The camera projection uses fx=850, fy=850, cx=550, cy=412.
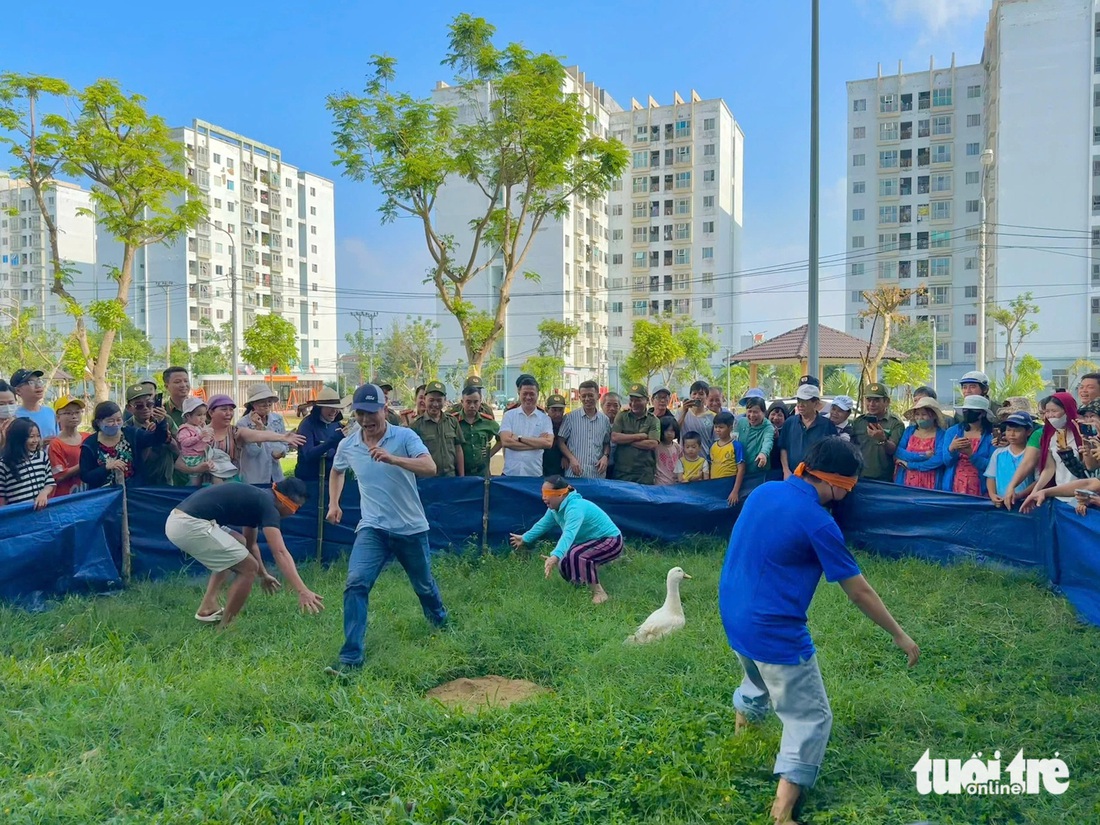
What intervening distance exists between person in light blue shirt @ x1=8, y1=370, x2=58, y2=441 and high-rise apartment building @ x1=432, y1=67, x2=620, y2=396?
60.0 m

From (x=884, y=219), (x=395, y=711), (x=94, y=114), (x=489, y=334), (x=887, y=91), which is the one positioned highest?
(x=887, y=91)

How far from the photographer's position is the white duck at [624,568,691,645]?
587 centimetres

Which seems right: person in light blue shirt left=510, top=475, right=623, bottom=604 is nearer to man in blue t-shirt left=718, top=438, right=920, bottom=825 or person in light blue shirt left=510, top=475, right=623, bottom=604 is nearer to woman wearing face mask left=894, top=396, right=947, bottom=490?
woman wearing face mask left=894, top=396, right=947, bottom=490

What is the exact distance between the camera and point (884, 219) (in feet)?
237

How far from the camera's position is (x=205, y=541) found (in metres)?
6.13


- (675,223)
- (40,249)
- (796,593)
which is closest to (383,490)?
(796,593)

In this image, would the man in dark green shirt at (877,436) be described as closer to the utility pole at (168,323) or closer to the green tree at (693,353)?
the green tree at (693,353)

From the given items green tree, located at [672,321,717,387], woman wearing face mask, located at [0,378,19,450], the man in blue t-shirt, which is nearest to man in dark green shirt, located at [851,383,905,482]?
the man in blue t-shirt

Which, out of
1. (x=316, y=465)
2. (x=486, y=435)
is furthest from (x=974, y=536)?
(x=316, y=465)

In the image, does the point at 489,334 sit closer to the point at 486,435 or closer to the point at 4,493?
the point at 486,435

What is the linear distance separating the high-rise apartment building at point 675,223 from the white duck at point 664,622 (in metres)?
69.4

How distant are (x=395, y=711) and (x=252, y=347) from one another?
40178 millimetres

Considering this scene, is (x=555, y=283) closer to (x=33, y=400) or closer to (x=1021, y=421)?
(x=33, y=400)

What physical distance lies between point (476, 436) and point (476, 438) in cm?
2
